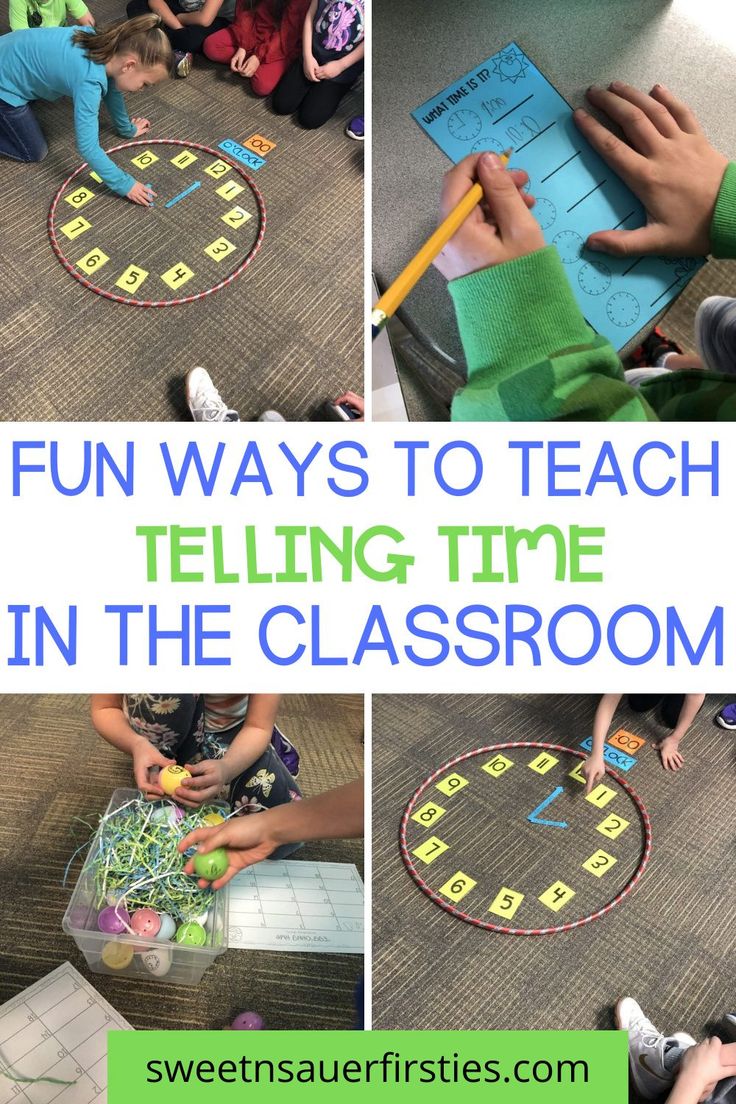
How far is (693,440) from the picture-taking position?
73cm

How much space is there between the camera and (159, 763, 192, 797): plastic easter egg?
1106 mm

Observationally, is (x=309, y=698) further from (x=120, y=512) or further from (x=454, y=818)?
(x=120, y=512)

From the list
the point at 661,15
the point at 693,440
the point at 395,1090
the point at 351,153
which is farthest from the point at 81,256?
the point at 395,1090

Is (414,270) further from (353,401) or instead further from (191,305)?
(191,305)

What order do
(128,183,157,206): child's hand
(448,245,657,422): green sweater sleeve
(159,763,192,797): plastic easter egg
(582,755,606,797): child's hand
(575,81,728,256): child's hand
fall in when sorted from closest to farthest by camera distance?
(448,245,657,422): green sweater sleeve, (575,81,728,256): child's hand, (159,763,192,797): plastic easter egg, (582,755,606,797): child's hand, (128,183,157,206): child's hand

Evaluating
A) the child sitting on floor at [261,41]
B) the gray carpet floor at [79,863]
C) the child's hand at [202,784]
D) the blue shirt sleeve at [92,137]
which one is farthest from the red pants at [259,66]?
the child's hand at [202,784]

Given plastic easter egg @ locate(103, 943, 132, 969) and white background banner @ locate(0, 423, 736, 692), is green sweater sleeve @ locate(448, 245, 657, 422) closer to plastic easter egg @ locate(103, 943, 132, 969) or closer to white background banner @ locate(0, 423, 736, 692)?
white background banner @ locate(0, 423, 736, 692)

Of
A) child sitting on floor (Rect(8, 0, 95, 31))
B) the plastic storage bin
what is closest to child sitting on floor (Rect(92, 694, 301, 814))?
the plastic storage bin

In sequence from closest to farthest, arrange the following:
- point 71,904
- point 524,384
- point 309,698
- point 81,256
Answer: point 524,384 → point 71,904 → point 309,698 → point 81,256

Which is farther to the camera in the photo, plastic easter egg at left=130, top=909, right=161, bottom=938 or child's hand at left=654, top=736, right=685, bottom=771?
child's hand at left=654, top=736, right=685, bottom=771

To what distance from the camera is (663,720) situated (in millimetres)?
1465

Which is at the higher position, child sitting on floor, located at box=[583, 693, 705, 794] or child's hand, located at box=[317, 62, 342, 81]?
child's hand, located at box=[317, 62, 342, 81]

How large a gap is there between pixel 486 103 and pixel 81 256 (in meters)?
0.88

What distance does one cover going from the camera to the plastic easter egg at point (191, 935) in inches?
41.2
